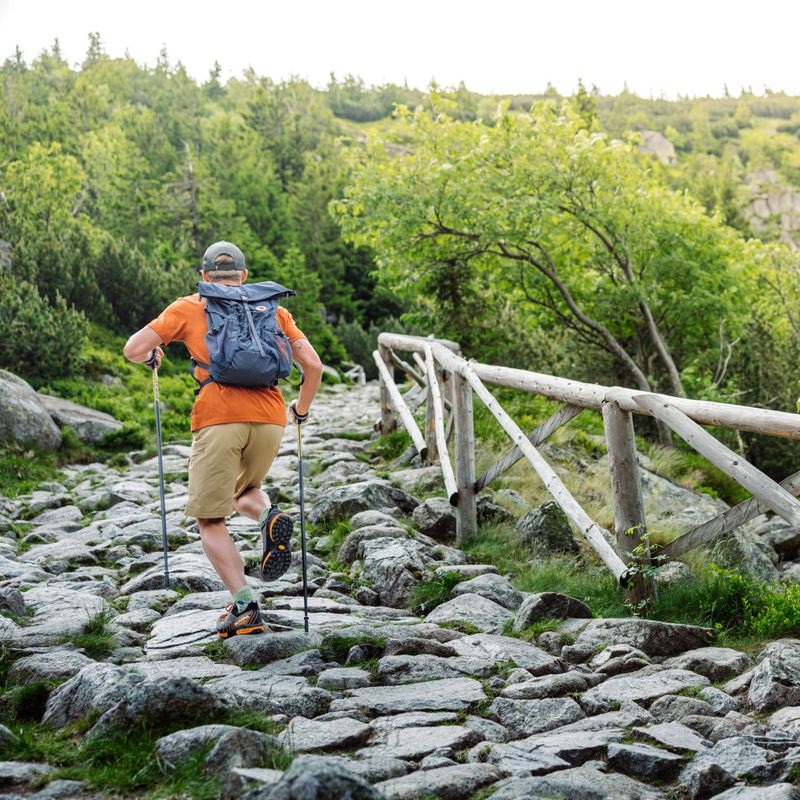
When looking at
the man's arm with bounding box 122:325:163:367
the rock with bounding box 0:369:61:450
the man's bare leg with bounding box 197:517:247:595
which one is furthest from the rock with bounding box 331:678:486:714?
the rock with bounding box 0:369:61:450

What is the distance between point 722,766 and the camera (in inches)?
114

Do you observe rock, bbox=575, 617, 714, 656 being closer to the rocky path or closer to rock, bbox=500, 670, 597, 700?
the rocky path

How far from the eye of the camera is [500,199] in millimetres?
15461

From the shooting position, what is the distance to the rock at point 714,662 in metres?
4.09

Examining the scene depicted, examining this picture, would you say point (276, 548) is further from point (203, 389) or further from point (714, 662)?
point (714, 662)

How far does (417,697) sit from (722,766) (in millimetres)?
1316

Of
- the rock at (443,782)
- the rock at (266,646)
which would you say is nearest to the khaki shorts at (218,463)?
the rock at (266,646)

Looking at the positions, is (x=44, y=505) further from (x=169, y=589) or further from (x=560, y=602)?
(x=560, y=602)

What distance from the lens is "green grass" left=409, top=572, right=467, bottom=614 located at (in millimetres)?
5613

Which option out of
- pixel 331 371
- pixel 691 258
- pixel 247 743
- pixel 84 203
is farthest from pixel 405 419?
pixel 84 203

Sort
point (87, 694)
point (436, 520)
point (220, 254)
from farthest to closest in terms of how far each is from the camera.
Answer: point (436, 520)
point (220, 254)
point (87, 694)

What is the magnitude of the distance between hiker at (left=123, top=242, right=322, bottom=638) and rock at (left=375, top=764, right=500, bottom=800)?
1.95m

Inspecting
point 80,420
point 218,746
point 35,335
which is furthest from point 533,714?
point 35,335

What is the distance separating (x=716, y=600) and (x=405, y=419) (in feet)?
16.8
